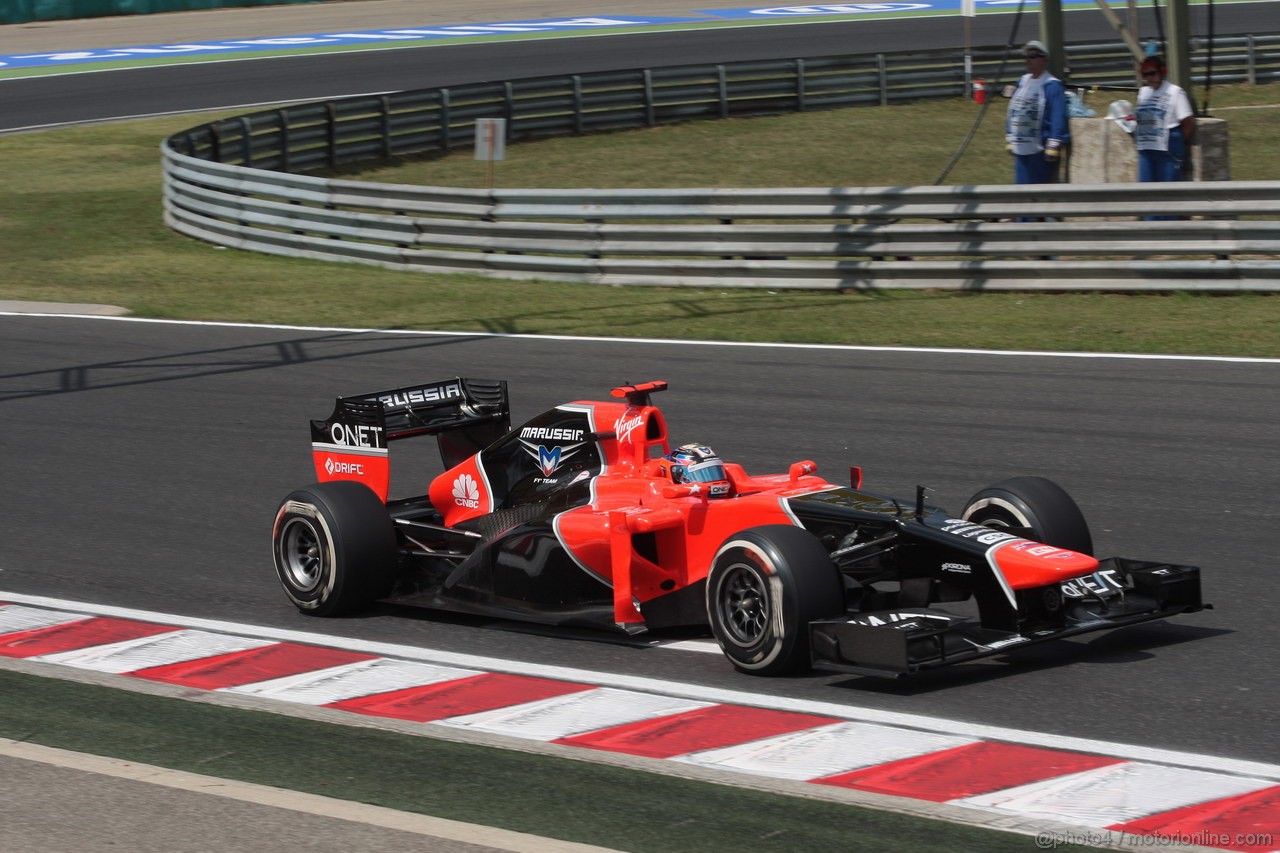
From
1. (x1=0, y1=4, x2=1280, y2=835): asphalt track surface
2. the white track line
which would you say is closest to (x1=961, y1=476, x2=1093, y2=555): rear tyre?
(x1=0, y1=4, x2=1280, y2=835): asphalt track surface

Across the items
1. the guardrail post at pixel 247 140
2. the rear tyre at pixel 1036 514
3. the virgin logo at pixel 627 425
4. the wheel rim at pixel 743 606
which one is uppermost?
the guardrail post at pixel 247 140

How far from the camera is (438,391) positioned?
338 inches

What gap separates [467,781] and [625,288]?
12.4m

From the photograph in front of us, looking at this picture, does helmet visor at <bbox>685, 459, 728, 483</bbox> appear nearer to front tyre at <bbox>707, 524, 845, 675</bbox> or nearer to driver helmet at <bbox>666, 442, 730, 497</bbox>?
driver helmet at <bbox>666, 442, 730, 497</bbox>

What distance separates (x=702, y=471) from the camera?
698 cm

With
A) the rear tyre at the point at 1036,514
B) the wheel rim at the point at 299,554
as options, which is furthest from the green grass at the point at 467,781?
the rear tyre at the point at 1036,514

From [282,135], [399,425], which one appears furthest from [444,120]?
[399,425]

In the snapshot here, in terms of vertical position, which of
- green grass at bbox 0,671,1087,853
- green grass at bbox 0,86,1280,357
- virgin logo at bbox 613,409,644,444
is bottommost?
green grass at bbox 0,671,1087,853

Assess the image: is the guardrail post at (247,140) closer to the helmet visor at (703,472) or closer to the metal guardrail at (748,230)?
the metal guardrail at (748,230)

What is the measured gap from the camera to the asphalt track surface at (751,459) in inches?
251

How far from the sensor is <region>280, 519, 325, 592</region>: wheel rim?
7.79 metres

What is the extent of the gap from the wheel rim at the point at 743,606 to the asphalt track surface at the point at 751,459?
19 centimetres

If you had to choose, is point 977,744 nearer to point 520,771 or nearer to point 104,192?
point 520,771

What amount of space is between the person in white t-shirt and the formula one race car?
995cm
